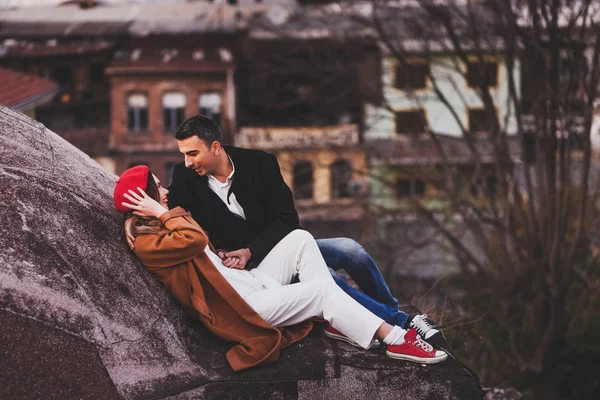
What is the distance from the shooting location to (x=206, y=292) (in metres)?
4.95

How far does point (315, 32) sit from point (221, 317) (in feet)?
99.3

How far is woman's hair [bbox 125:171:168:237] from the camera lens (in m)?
4.91

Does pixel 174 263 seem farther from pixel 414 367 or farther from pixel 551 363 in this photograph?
pixel 551 363

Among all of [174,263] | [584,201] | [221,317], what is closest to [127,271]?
[174,263]

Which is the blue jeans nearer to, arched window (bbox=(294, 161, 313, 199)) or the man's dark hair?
the man's dark hair

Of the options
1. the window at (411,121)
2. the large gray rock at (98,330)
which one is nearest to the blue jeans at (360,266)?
the large gray rock at (98,330)

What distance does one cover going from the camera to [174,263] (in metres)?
4.89

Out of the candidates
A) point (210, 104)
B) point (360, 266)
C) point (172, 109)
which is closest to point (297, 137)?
point (210, 104)

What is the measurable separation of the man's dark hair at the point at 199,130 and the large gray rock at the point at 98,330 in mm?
603

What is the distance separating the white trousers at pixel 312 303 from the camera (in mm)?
4977

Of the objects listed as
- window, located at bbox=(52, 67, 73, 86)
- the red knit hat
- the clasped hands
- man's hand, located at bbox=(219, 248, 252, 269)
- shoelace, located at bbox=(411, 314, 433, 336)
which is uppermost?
window, located at bbox=(52, 67, 73, 86)

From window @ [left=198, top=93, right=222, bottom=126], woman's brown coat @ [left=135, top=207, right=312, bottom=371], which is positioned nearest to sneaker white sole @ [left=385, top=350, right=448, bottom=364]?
woman's brown coat @ [left=135, top=207, right=312, bottom=371]

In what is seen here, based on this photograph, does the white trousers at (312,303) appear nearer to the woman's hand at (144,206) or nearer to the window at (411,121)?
the woman's hand at (144,206)

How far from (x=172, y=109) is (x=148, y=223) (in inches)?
1347
